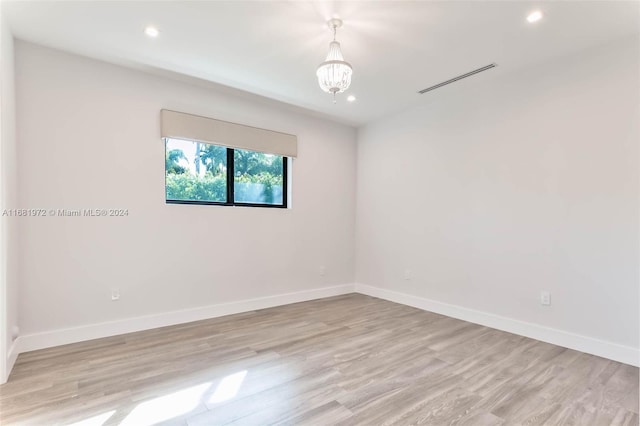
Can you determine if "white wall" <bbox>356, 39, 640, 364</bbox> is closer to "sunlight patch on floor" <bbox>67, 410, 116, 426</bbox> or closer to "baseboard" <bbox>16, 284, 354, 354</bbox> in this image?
"baseboard" <bbox>16, 284, 354, 354</bbox>

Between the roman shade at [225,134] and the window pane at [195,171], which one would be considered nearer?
the roman shade at [225,134]

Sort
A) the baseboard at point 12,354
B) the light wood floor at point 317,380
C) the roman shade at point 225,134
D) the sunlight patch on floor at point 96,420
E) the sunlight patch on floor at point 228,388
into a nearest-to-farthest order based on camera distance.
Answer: the sunlight patch on floor at point 96,420
the light wood floor at point 317,380
the sunlight patch on floor at point 228,388
the baseboard at point 12,354
the roman shade at point 225,134

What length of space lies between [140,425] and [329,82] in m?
2.32

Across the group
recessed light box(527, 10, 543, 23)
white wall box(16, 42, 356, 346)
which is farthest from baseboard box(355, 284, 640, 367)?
recessed light box(527, 10, 543, 23)

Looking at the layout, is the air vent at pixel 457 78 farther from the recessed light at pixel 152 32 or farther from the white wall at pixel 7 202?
the white wall at pixel 7 202

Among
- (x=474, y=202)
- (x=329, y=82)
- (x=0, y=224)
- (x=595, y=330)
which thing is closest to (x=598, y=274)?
(x=595, y=330)

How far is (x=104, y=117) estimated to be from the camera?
3.08 metres

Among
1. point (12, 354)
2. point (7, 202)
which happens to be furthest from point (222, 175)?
point (12, 354)

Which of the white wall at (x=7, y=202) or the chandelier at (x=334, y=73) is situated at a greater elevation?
the chandelier at (x=334, y=73)

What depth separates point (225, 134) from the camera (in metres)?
3.76

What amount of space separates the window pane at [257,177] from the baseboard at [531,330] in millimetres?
2135

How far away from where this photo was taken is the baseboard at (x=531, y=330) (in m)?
2.62

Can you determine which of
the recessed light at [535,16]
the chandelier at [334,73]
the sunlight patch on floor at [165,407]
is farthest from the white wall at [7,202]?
the recessed light at [535,16]

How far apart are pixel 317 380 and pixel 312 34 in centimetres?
256
